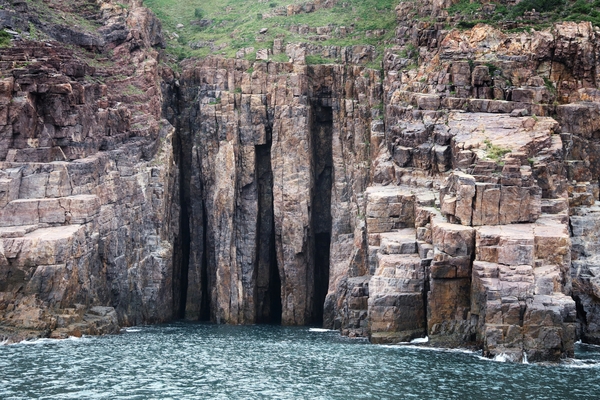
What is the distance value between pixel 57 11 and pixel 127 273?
27555 millimetres

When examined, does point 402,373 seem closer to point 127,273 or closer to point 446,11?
point 127,273

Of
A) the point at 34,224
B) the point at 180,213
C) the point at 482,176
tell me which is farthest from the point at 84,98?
the point at 482,176

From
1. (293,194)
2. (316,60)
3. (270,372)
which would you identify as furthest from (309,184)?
(270,372)

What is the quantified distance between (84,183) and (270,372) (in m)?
27.5

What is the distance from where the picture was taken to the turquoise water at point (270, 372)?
6650cm

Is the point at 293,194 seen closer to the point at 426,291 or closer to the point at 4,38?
the point at 426,291

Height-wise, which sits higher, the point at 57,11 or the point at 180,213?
the point at 57,11

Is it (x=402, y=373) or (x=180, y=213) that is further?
(x=180, y=213)

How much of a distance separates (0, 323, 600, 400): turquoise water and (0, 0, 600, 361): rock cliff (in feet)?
11.3

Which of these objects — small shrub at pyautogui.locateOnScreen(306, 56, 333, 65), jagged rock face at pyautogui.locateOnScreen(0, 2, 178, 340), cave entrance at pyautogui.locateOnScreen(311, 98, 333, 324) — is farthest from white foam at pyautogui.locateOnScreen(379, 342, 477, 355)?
small shrub at pyautogui.locateOnScreen(306, 56, 333, 65)

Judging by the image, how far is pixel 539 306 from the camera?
74375 mm

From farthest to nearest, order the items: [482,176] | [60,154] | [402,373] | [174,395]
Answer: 1. [60,154]
2. [482,176]
3. [402,373]
4. [174,395]

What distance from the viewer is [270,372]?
7350cm

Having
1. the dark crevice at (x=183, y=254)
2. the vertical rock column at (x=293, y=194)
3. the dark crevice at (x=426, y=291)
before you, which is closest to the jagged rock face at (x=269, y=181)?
the vertical rock column at (x=293, y=194)
